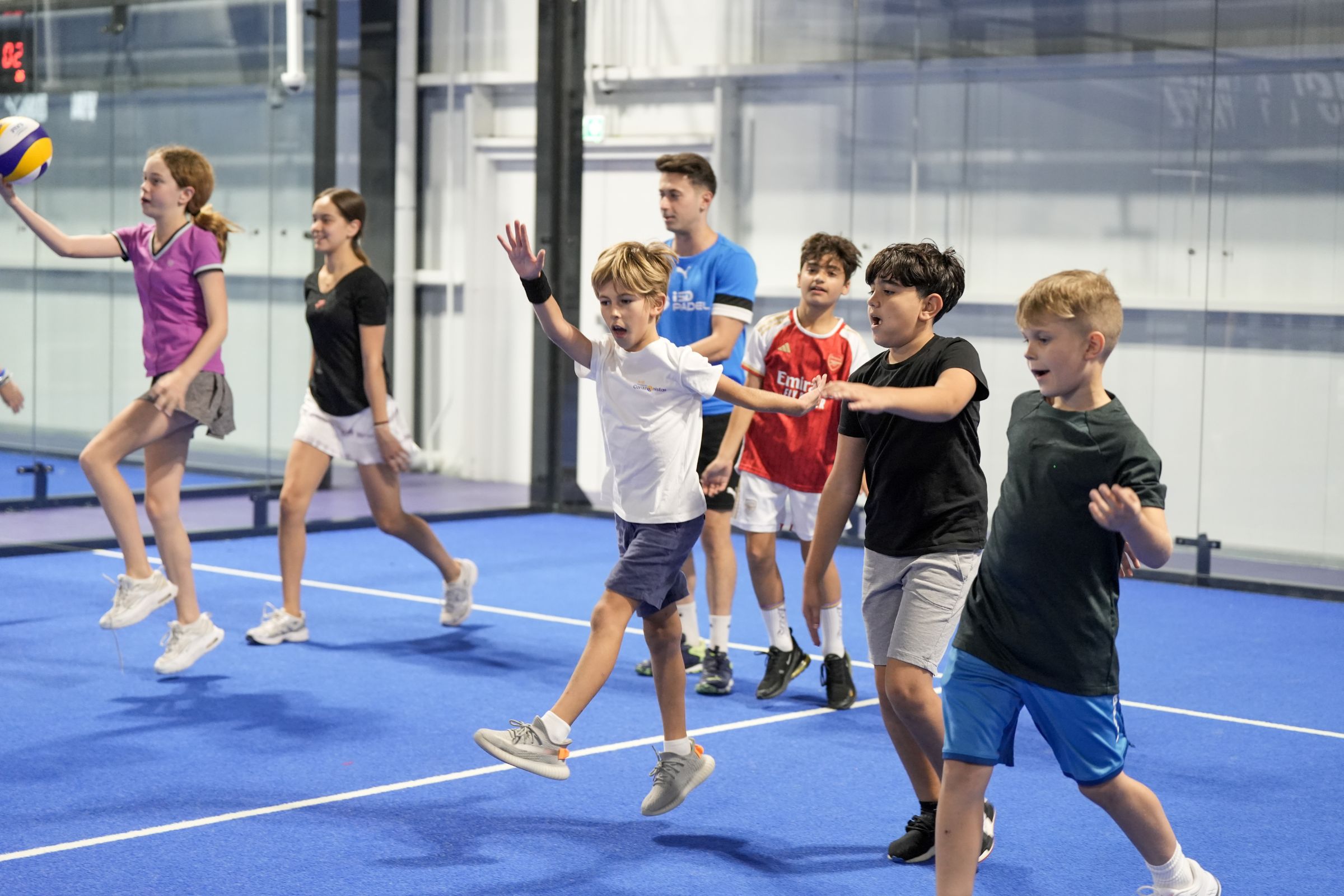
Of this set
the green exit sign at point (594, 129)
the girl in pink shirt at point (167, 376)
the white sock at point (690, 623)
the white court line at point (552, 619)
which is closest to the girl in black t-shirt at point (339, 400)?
the girl in pink shirt at point (167, 376)

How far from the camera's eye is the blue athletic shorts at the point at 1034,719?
11.7ft

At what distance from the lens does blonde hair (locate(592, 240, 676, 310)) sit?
4609 mm

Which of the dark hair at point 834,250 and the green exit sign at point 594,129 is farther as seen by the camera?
the green exit sign at point 594,129

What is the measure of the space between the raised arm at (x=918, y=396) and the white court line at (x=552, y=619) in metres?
1.62

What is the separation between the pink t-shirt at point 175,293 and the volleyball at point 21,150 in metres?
0.51

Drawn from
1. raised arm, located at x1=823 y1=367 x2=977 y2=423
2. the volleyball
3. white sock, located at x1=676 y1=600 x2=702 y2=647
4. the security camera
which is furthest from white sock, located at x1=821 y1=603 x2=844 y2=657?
the security camera

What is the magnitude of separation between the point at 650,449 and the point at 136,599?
2586 mm

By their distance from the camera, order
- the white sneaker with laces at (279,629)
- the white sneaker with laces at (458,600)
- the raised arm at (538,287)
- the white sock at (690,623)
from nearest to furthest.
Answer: the raised arm at (538,287) < the white sock at (690,623) < the white sneaker with laces at (279,629) < the white sneaker with laces at (458,600)

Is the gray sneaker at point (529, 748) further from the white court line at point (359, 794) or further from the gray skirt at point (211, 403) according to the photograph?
the gray skirt at point (211, 403)

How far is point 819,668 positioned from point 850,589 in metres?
2.29

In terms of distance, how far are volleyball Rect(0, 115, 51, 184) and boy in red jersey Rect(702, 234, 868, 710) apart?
2906 mm

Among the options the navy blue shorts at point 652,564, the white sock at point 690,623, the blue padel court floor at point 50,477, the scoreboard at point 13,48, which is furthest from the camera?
the blue padel court floor at point 50,477

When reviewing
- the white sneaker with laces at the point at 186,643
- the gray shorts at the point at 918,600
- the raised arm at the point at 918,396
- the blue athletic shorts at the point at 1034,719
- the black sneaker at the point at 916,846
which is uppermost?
the raised arm at the point at 918,396

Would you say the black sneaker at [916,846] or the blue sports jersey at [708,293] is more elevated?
the blue sports jersey at [708,293]
